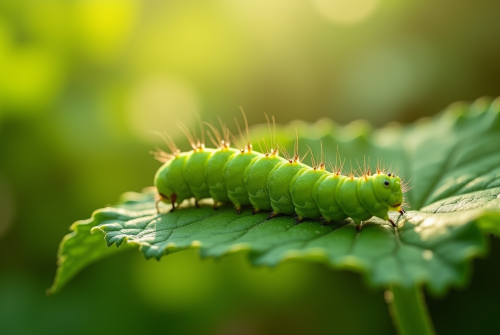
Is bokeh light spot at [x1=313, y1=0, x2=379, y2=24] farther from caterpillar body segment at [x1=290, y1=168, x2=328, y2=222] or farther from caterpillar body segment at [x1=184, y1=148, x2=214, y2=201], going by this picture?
caterpillar body segment at [x1=290, y1=168, x2=328, y2=222]

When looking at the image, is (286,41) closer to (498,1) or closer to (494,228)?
(498,1)

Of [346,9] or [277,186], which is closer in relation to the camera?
[277,186]

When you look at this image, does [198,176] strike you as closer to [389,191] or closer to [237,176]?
[237,176]

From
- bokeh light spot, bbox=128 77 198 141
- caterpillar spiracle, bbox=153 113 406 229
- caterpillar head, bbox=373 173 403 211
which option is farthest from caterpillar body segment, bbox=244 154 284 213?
bokeh light spot, bbox=128 77 198 141

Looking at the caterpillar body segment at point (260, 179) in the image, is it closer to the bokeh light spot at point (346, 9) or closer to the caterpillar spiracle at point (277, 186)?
the caterpillar spiracle at point (277, 186)

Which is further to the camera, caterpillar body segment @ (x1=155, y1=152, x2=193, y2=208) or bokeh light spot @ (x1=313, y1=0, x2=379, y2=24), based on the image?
bokeh light spot @ (x1=313, y1=0, x2=379, y2=24)

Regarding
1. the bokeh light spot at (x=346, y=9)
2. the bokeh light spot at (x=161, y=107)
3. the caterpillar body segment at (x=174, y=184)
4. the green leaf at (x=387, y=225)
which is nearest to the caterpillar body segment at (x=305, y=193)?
the green leaf at (x=387, y=225)

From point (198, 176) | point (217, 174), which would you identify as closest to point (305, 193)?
point (217, 174)
